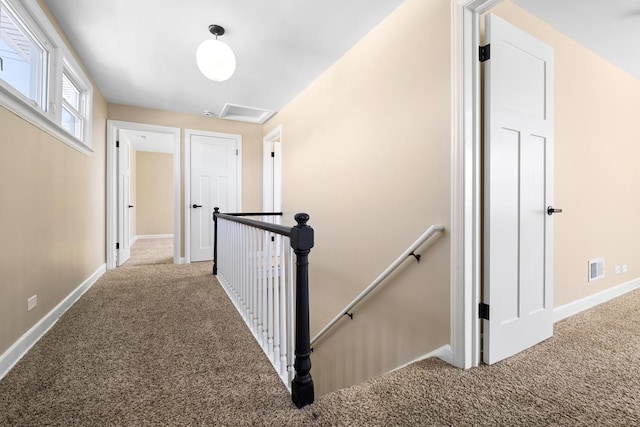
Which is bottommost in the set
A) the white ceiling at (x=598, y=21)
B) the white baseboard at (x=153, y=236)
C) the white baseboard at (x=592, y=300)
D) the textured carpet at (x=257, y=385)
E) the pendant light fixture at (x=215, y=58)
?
the textured carpet at (x=257, y=385)

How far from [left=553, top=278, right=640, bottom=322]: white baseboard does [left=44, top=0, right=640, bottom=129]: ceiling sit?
2.01 metres

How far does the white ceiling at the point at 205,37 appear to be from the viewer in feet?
6.98

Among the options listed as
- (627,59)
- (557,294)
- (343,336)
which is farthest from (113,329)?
(627,59)

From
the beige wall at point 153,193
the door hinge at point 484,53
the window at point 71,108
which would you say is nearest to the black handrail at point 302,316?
the door hinge at point 484,53

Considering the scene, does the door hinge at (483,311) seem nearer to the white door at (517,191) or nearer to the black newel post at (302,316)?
the white door at (517,191)

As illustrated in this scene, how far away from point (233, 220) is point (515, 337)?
2.17m

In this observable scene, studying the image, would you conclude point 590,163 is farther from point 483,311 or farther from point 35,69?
point 35,69

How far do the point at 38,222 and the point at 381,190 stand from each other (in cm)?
241

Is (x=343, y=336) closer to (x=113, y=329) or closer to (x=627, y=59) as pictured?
(x=113, y=329)

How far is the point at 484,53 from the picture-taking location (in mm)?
1570

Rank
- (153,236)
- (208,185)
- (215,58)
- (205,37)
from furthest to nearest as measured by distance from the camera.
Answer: (153,236)
(208,185)
(205,37)
(215,58)

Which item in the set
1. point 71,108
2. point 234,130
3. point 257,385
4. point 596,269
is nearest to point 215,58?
point 71,108

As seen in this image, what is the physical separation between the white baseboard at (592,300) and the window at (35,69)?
3.73 metres

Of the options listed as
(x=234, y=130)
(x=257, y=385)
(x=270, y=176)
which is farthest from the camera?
(x=270, y=176)
